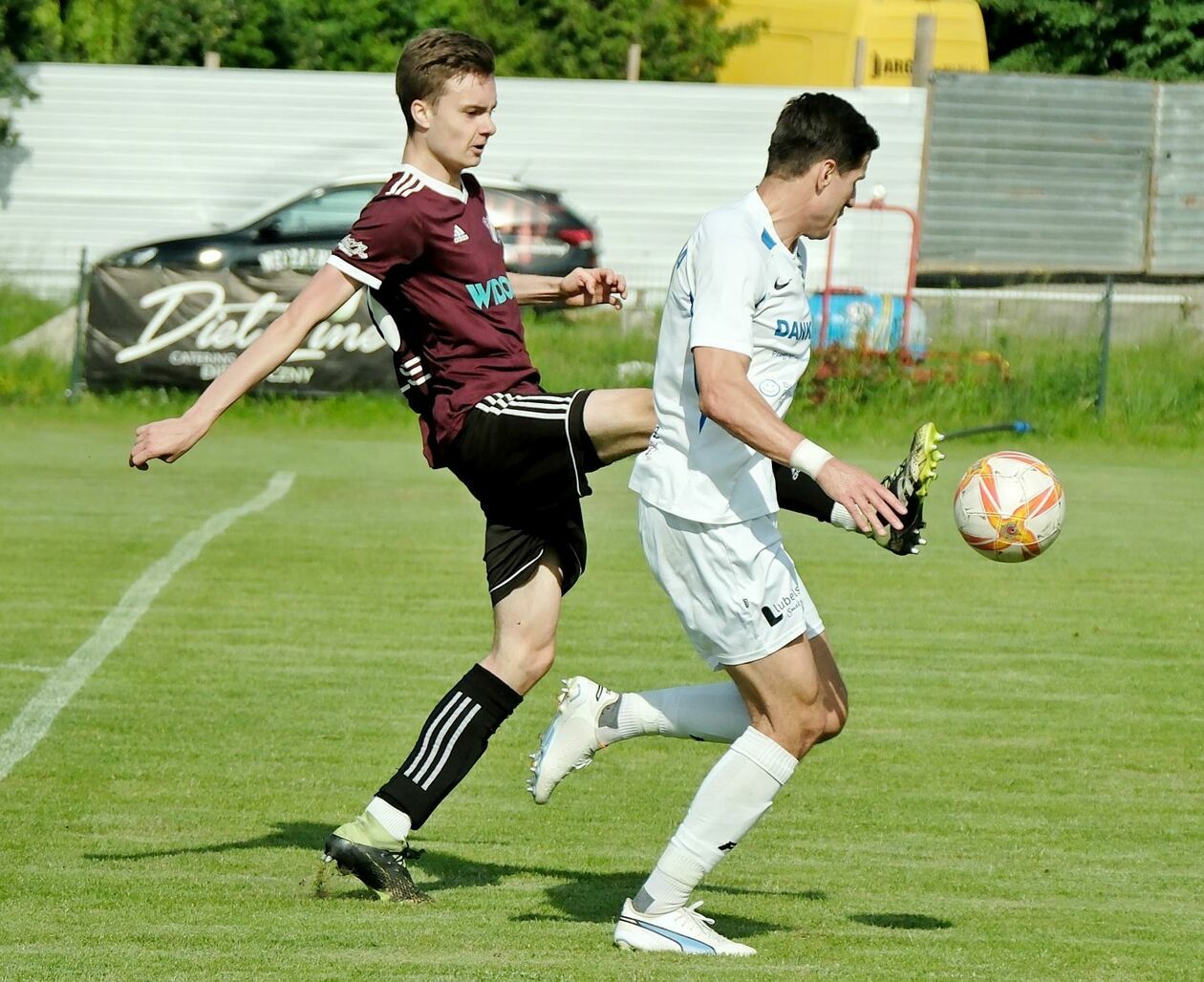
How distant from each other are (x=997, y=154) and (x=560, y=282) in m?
21.3

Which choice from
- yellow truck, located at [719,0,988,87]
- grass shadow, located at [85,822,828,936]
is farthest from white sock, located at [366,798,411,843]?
yellow truck, located at [719,0,988,87]

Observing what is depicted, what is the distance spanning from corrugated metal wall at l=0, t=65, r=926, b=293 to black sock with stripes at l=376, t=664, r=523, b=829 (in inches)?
828

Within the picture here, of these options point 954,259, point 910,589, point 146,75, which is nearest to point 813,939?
point 910,589

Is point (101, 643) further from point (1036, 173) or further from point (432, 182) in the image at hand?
point (1036, 173)

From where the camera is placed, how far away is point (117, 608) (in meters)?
10.8

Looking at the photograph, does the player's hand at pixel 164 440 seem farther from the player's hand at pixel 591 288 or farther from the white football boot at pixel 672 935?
the white football boot at pixel 672 935

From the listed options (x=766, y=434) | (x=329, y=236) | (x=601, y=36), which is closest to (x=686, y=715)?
(x=766, y=434)

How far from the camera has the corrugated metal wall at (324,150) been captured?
88.5 ft

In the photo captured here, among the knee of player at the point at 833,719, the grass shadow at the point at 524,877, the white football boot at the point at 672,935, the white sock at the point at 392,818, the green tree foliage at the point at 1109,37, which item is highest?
the green tree foliage at the point at 1109,37

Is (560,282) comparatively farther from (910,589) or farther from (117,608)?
(910,589)

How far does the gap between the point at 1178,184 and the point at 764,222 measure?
2338 cm

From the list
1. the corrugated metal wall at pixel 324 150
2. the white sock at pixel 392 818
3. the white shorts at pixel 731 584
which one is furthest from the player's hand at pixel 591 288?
the corrugated metal wall at pixel 324 150

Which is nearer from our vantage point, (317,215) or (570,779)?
(570,779)

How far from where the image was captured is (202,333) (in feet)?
66.9
